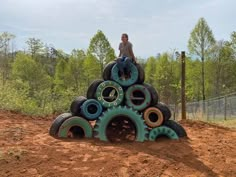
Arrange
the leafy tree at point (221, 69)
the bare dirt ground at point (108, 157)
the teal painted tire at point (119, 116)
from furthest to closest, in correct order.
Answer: the leafy tree at point (221, 69) < the teal painted tire at point (119, 116) < the bare dirt ground at point (108, 157)

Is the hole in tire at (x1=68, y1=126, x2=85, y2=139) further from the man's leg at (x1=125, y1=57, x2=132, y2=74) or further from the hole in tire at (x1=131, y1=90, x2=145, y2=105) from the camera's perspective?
the man's leg at (x1=125, y1=57, x2=132, y2=74)

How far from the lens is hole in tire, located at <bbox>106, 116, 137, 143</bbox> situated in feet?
28.0

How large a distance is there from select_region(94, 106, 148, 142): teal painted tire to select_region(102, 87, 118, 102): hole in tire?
53 centimetres

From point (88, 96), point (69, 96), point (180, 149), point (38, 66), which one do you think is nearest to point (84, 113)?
point (88, 96)

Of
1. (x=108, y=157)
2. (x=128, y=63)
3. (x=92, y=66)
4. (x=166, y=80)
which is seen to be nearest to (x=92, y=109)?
(x=128, y=63)

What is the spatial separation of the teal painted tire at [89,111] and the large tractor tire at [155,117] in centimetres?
110

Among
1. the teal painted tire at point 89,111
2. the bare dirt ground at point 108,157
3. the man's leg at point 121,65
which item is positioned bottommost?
the bare dirt ground at point 108,157

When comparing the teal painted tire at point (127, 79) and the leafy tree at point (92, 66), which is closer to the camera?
the teal painted tire at point (127, 79)

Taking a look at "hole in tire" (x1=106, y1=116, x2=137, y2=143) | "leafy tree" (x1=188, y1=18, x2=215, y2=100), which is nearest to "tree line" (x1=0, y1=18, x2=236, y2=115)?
"leafy tree" (x1=188, y1=18, x2=215, y2=100)

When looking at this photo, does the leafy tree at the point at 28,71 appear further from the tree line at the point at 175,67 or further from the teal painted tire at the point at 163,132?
the teal painted tire at the point at 163,132

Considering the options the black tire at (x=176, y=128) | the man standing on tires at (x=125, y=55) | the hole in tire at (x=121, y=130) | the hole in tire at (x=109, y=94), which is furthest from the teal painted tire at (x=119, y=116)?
the man standing on tires at (x=125, y=55)

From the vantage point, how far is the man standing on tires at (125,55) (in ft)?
28.7

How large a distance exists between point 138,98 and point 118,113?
28.6 inches

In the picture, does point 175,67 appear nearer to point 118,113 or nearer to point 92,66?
point 92,66
